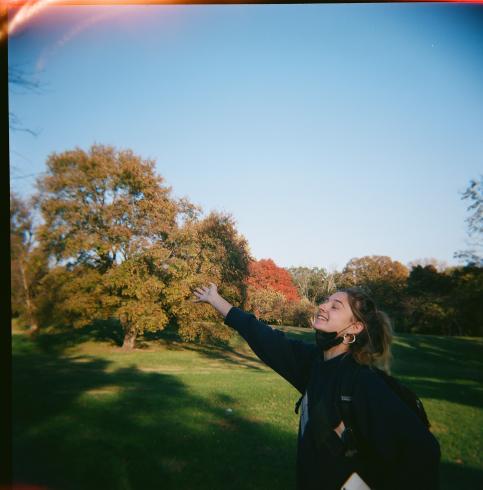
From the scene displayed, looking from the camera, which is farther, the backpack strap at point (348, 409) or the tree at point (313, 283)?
the tree at point (313, 283)

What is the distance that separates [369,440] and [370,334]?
73 centimetres

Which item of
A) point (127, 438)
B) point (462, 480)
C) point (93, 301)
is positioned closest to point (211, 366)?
point (93, 301)

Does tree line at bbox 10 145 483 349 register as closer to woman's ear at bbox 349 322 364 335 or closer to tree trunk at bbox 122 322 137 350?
tree trunk at bbox 122 322 137 350

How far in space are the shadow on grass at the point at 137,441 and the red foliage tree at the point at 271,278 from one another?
3.23m

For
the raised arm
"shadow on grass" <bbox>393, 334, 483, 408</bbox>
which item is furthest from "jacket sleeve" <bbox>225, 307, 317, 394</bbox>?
"shadow on grass" <bbox>393, 334, 483, 408</bbox>

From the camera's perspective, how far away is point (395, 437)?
138cm

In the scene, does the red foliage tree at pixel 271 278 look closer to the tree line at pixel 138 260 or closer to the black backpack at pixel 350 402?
the tree line at pixel 138 260

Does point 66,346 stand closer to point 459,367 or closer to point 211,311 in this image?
point 211,311

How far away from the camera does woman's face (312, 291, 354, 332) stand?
2.05m

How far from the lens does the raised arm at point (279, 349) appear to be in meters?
2.11

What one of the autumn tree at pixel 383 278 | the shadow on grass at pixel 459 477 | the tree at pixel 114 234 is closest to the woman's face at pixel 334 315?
the shadow on grass at pixel 459 477

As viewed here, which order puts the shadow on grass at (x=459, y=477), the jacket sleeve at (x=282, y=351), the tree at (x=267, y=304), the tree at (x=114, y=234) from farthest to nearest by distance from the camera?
the tree at (x=114, y=234) < the tree at (x=267, y=304) < the shadow on grass at (x=459, y=477) < the jacket sleeve at (x=282, y=351)

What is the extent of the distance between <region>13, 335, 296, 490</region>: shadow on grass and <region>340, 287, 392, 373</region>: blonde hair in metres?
3.28

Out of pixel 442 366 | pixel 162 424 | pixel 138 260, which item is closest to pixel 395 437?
pixel 162 424
